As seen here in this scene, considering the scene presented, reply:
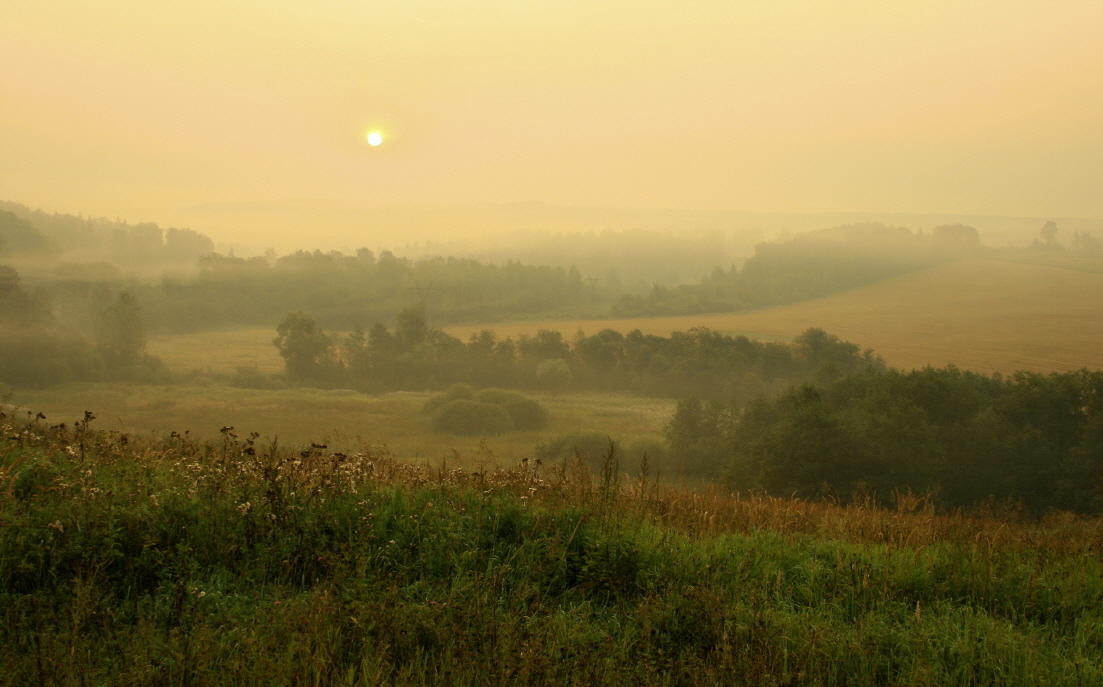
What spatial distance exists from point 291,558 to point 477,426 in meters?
62.2

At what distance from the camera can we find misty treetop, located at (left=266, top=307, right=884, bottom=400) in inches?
3012

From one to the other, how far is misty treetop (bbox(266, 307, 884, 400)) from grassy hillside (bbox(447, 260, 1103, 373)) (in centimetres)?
602

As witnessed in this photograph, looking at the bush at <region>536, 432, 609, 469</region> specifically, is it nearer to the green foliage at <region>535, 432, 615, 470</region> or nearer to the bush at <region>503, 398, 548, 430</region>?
the green foliage at <region>535, 432, 615, 470</region>

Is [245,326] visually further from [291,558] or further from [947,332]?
[291,558]

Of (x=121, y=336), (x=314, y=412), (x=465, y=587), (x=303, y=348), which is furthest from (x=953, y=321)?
(x=121, y=336)

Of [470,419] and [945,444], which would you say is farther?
[470,419]

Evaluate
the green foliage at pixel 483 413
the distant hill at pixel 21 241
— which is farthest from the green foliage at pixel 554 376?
the distant hill at pixel 21 241

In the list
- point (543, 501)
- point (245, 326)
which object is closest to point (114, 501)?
point (543, 501)

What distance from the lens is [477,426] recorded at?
218ft

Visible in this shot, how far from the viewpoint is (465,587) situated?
434 cm

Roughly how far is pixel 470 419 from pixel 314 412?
16.2m

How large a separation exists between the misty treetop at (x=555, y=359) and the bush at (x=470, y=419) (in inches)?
576

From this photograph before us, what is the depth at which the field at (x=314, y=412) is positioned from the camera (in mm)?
59062

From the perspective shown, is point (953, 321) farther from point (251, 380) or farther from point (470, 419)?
point (251, 380)
